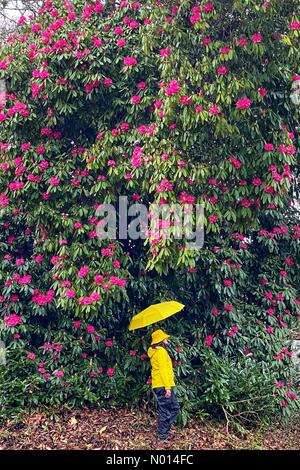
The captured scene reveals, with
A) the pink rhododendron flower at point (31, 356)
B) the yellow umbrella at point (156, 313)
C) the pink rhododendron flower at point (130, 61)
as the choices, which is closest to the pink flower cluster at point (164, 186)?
the yellow umbrella at point (156, 313)

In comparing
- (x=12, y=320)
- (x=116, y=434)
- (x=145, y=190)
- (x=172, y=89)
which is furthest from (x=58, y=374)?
(x=172, y=89)

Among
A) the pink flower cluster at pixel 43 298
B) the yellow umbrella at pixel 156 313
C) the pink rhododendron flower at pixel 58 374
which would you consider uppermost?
the pink flower cluster at pixel 43 298

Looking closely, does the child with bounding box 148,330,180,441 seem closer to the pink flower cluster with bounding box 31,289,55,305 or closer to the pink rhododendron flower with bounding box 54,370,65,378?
the pink rhododendron flower with bounding box 54,370,65,378

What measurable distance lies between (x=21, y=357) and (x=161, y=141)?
2.98 meters

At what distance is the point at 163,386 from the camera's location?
17.4 ft

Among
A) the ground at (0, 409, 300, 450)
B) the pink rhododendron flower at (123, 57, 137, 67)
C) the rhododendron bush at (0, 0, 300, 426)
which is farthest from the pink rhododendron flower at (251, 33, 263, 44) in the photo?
the ground at (0, 409, 300, 450)

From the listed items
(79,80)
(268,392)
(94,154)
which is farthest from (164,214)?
(268,392)

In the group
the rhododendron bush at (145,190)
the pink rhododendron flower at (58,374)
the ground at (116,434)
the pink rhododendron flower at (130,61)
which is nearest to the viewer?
the rhododendron bush at (145,190)

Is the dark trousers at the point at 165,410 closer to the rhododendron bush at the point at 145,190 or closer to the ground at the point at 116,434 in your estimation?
the ground at the point at 116,434

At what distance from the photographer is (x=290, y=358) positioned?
21.9 ft

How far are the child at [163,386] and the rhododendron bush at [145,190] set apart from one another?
1.77ft

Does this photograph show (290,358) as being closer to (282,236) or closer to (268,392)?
(268,392)

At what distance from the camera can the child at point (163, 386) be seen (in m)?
5.28

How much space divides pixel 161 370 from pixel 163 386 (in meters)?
0.17
